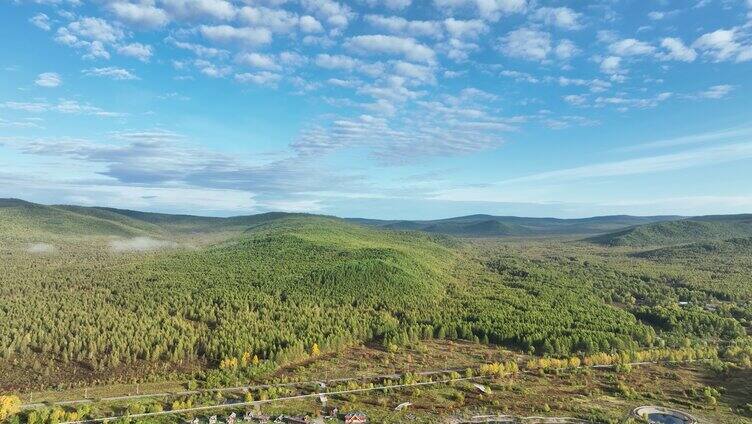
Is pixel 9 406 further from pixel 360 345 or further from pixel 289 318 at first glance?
pixel 360 345


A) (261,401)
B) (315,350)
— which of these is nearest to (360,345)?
(315,350)

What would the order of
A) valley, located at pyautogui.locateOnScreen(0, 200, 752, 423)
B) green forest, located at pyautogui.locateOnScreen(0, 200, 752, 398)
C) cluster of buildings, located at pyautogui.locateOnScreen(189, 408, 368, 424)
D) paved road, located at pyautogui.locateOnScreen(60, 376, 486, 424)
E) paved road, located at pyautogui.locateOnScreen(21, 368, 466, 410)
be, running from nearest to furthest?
cluster of buildings, located at pyautogui.locateOnScreen(189, 408, 368, 424) → paved road, located at pyautogui.locateOnScreen(60, 376, 486, 424) → paved road, located at pyautogui.locateOnScreen(21, 368, 466, 410) → valley, located at pyautogui.locateOnScreen(0, 200, 752, 423) → green forest, located at pyautogui.locateOnScreen(0, 200, 752, 398)

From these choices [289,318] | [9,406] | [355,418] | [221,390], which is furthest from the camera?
[289,318]

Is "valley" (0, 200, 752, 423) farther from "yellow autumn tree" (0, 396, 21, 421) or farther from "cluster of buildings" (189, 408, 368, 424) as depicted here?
"yellow autumn tree" (0, 396, 21, 421)

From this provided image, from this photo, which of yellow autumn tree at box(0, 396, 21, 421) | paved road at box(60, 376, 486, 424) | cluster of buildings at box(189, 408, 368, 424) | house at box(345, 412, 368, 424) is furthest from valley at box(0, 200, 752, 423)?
yellow autumn tree at box(0, 396, 21, 421)

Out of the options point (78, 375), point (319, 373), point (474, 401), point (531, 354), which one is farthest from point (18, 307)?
point (531, 354)

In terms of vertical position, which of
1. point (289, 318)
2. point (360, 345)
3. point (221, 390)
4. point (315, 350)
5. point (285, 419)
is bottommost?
point (285, 419)
